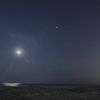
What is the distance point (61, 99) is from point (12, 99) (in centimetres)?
1422

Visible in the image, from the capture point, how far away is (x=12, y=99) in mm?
45812

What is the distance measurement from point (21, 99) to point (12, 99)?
258 centimetres

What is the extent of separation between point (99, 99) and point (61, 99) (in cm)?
1222

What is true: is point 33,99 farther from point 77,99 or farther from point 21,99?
point 77,99

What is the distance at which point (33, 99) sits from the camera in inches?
1805

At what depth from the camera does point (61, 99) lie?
4675cm

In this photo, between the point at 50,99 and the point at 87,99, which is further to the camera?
the point at 87,99

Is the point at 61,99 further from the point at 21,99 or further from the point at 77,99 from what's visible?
the point at 21,99

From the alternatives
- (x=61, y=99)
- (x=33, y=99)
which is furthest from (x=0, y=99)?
(x=61, y=99)

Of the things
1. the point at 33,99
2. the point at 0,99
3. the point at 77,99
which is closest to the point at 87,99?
the point at 77,99

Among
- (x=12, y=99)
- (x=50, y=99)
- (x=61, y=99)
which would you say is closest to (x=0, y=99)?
(x=12, y=99)

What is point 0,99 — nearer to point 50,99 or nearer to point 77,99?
point 50,99

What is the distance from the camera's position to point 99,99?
161 ft

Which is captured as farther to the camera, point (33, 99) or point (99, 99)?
point (99, 99)
